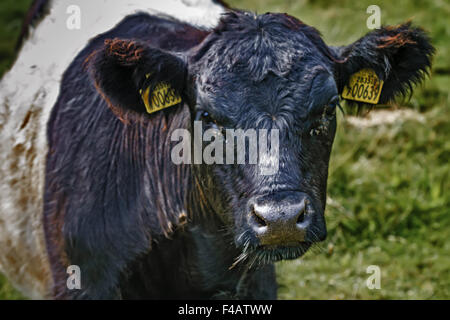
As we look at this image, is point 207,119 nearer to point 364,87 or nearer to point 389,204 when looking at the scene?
point 364,87

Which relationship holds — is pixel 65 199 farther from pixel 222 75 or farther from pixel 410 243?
pixel 410 243

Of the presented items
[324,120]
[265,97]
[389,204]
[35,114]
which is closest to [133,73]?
[265,97]

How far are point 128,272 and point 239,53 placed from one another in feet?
4.41

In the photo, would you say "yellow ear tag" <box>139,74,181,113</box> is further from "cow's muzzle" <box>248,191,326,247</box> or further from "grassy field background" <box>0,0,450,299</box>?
"grassy field background" <box>0,0,450,299</box>

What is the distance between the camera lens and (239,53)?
127 inches

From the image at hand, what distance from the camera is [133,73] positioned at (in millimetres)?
3352

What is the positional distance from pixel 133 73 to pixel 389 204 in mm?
3290

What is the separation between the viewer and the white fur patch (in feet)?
13.3

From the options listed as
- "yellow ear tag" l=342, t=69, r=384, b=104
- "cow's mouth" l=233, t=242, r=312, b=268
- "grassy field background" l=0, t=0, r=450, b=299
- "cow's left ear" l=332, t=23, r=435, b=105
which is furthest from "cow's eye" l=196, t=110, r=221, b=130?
"grassy field background" l=0, t=0, r=450, b=299

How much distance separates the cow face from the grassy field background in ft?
6.83

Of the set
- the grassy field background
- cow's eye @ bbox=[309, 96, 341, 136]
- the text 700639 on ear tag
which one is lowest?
the grassy field background

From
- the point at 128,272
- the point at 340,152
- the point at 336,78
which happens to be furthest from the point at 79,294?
the point at 340,152

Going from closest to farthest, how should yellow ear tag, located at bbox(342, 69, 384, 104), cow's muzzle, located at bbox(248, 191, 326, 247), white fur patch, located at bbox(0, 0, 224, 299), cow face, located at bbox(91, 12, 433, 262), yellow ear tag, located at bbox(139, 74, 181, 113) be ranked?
1. cow's muzzle, located at bbox(248, 191, 326, 247)
2. cow face, located at bbox(91, 12, 433, 262)
3. yellow ear tag, located at bbox(139, 74, 181, 113)
4. yellow ear tag, located at bbox(342, 69, 384, 104)
5. white fur patch, located at bbox(0, 0, 224, 299)

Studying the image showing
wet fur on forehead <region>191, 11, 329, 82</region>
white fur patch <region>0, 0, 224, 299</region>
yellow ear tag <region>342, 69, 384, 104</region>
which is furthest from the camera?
white fur patch <region>0, 0, 224, 299</region>
